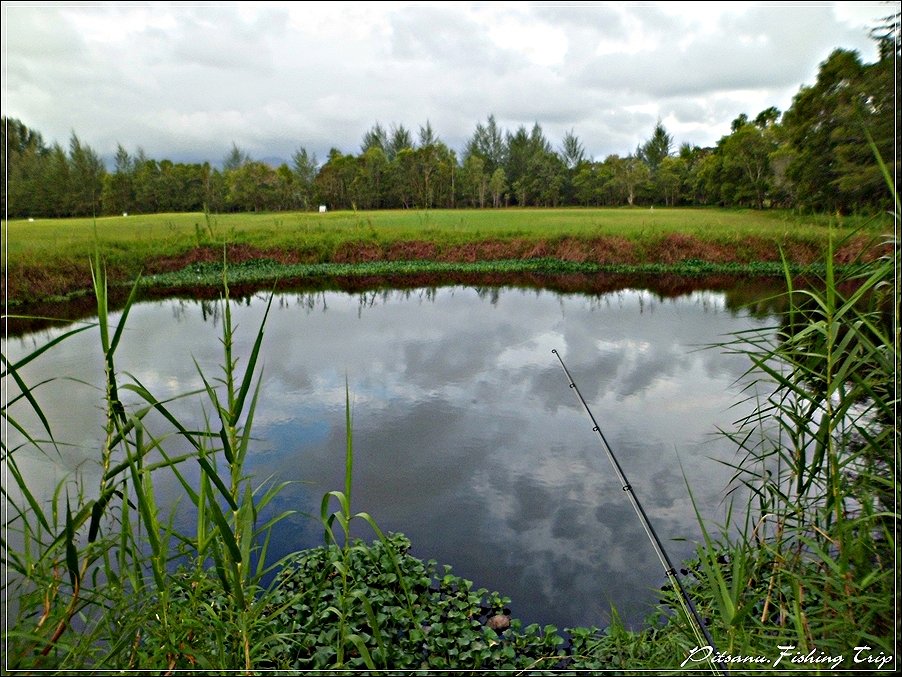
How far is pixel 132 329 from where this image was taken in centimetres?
855

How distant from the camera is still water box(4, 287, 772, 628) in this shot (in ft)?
10.7

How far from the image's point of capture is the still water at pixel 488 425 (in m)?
3.27

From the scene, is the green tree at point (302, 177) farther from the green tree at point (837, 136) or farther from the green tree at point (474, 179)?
the green tree at point (837, 136)

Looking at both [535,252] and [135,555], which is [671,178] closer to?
[535,252]

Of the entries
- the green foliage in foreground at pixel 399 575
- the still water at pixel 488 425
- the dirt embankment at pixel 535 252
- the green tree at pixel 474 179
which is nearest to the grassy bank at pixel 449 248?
the dirt embankment at pixel 535 252

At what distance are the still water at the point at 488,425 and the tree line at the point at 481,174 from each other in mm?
14070

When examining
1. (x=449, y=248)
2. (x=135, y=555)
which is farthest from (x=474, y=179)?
(x=135, y=555)

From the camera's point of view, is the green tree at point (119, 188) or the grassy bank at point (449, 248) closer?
the grassy bank at point (449, 248)

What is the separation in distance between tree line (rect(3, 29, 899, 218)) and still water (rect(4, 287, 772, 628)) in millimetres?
14070

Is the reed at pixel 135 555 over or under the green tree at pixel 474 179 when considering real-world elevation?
under

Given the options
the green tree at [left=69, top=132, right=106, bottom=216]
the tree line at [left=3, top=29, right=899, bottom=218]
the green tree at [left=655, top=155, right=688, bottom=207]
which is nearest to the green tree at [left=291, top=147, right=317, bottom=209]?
the tree line at [left=3, top=29, right=899, bottom=218]

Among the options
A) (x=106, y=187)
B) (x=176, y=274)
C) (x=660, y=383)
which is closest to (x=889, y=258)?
(x=660, y=383)

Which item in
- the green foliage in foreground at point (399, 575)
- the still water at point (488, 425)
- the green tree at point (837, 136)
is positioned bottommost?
the still water at point (488, 425)

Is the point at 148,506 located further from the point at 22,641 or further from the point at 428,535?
the point at 428,535
